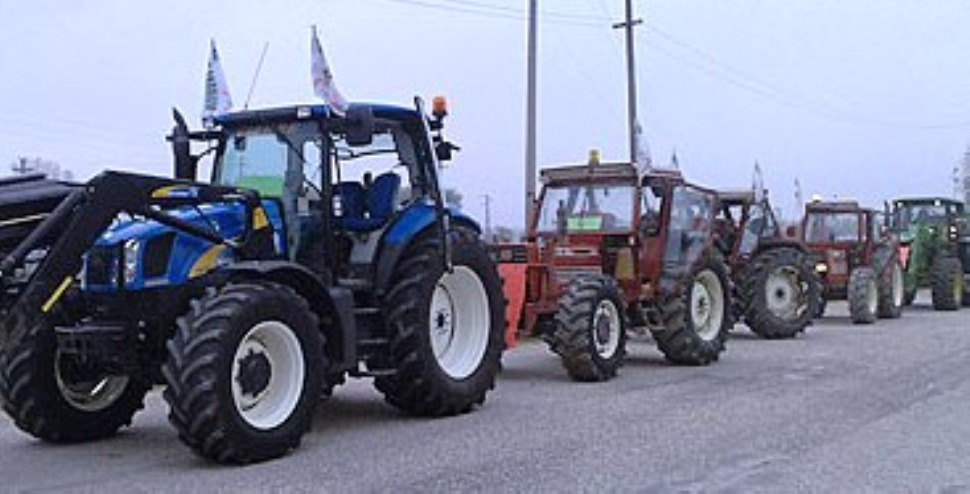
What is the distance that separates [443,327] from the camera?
380 inches

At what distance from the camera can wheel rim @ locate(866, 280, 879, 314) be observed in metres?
19.6

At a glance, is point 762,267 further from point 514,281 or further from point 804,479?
point 804,479

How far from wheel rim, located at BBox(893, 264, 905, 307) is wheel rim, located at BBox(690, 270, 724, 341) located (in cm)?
847

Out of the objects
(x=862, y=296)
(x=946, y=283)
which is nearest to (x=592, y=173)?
(x=862, y=296)

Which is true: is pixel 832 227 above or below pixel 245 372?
above

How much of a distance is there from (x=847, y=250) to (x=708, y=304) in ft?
25.8

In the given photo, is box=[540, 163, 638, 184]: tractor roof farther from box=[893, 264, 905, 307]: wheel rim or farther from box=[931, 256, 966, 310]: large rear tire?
box=[931, 256, 966, 310]: large rear tire

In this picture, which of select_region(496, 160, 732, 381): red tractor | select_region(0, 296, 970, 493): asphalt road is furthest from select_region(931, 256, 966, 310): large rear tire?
select_region(0, 296, 970, 493): asphalt road

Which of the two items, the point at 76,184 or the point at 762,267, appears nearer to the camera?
the point at 76,184

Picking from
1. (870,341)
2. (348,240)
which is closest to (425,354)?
(348,240)

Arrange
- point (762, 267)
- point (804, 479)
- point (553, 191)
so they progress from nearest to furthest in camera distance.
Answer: point (804, 479), point (553, 191), point (762, 267)

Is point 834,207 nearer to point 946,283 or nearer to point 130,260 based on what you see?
point 946,283

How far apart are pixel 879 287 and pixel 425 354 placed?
1383 cm

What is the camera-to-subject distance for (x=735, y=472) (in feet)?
23.6
